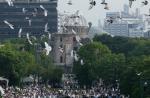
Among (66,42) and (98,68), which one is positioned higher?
(98,68)

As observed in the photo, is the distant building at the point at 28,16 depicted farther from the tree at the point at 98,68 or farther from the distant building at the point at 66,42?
the tree at the point at 98,68

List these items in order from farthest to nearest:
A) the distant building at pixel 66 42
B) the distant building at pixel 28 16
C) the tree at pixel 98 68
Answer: the distant building at pixel 28 16 → the distant building at pixel 66 42 → the tree at pixel 98 68

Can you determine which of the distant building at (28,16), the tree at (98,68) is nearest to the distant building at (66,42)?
the distant building at (28,16)

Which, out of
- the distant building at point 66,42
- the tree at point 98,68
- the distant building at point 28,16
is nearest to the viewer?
the tree at point 98,68

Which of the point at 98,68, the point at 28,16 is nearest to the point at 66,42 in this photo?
the point at 28,16

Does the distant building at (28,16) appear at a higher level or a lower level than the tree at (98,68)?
lower

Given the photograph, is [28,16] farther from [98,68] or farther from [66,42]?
[98,68]

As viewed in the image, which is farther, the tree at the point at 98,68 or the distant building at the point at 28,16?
the distant building at the point at 28,16

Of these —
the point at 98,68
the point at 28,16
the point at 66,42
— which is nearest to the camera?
the point at 98,68
